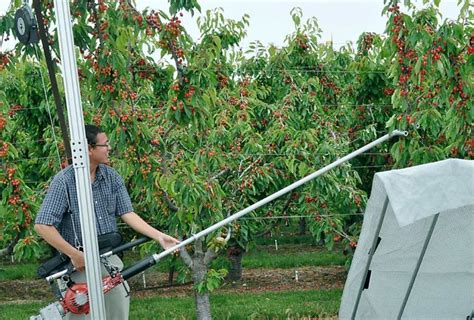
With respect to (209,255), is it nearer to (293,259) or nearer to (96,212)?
(96,212)

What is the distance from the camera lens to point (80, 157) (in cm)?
425

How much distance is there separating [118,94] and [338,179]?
2.79 meters

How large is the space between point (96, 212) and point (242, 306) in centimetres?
591

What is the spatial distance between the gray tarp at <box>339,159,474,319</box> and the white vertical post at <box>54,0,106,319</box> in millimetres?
1395

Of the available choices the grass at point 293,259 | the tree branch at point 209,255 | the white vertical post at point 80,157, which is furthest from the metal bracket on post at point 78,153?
the grass at point 293,259

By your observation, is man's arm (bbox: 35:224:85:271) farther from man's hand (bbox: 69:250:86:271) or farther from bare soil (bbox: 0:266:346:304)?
bare soil (bbox: 0:266:346:304)

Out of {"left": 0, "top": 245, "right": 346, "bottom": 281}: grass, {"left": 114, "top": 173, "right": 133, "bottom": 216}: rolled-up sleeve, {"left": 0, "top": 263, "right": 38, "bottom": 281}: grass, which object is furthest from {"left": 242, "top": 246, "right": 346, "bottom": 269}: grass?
{"left": 114, "top": 173, "right": 133, "bottom": 216}: rolled-up sleeve

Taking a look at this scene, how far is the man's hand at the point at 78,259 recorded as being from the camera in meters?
4.38

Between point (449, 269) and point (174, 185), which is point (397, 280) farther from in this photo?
point (174, 185)

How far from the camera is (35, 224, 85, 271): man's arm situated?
4.34 meters

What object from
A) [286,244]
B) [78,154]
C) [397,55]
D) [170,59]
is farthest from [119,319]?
[286,244]

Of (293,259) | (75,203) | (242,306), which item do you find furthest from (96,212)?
(293,259)

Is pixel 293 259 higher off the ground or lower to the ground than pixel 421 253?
lower

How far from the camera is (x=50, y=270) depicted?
450cm
